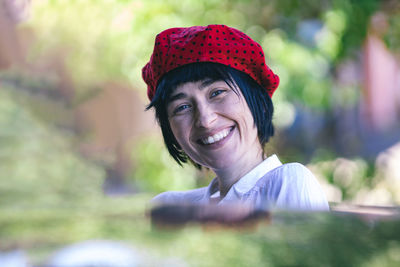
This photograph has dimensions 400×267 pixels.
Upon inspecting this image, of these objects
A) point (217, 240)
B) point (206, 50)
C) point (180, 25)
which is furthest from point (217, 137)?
point (180, 25)

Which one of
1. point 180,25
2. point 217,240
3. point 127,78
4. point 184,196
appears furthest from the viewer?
point 127,78

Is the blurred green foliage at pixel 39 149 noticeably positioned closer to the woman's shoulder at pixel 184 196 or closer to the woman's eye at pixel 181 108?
the woman's shoulder at pixel 184 196

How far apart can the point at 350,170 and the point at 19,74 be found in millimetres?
2188

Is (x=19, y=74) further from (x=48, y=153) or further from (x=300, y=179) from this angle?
(x=300, y=179)

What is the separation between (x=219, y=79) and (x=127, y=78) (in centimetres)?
209

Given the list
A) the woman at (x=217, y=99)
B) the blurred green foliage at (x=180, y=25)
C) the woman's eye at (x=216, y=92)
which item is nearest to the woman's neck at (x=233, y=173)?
the woman at (x=217, y=99)

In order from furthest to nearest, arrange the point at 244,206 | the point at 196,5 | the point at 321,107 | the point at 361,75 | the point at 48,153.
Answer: the point at 361,75
the point at 321,107
the point at 48,153
the point at 196,5
the point at 244,206

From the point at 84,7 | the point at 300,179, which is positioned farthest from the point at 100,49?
the point at 300,179

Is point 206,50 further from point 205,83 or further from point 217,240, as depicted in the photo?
point 217,240

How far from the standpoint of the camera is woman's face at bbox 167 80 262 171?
0.69 meters

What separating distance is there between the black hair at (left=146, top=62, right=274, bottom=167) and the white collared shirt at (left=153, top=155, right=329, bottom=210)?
0.23 feet

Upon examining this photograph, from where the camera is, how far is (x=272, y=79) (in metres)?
0.76

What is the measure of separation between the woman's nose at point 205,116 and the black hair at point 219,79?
0.13ft

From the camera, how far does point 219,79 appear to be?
0.70 m
